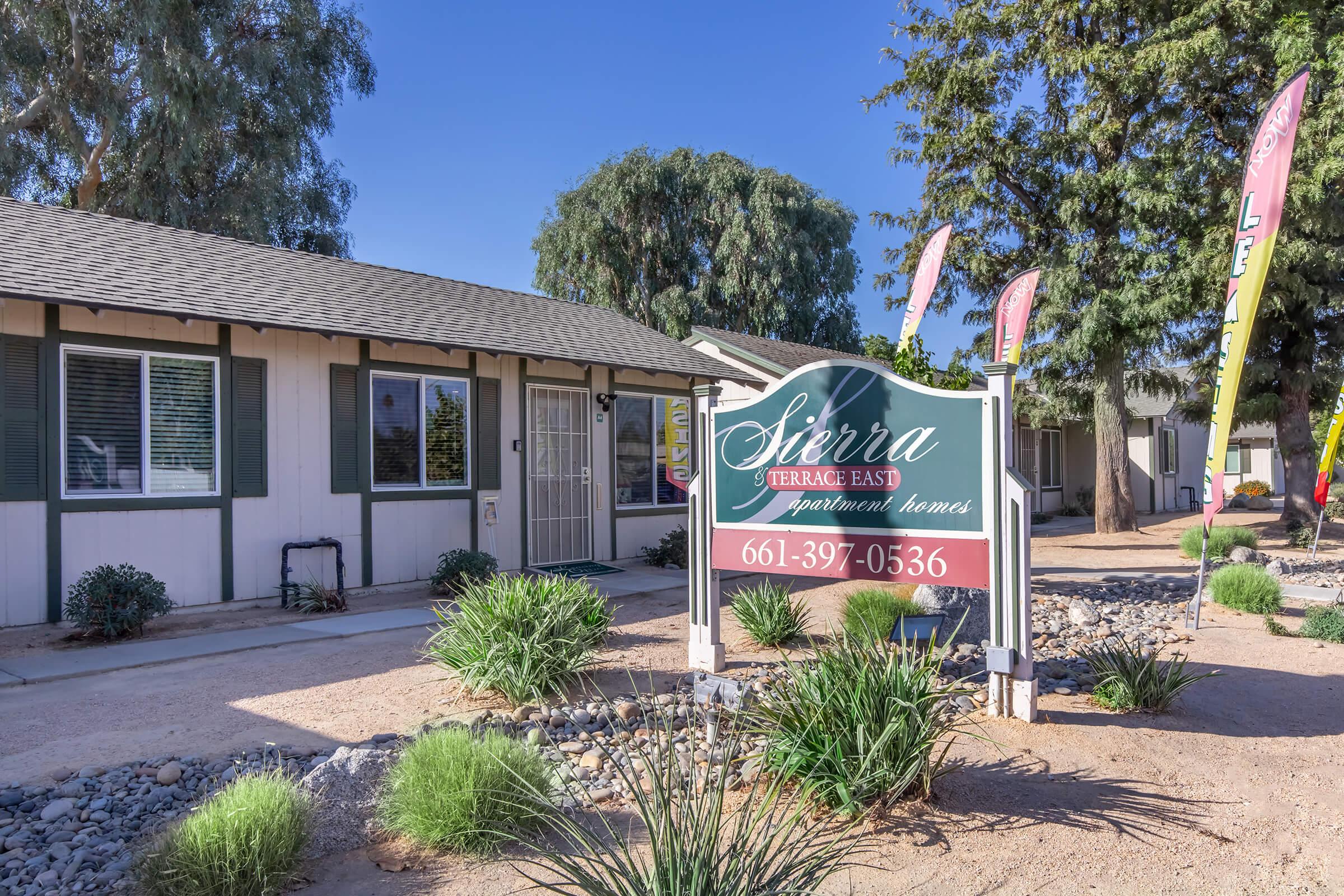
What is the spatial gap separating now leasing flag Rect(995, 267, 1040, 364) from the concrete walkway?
8.60 metres

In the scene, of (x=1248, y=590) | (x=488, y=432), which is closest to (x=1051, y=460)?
(x=1248, y=590)

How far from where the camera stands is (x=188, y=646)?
7.18m

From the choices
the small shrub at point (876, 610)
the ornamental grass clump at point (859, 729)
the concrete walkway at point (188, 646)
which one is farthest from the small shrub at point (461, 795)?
the concrete walkway at point (188, 646)

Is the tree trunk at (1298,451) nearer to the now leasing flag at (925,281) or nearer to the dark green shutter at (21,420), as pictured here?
the now leasing flag at (925,281)

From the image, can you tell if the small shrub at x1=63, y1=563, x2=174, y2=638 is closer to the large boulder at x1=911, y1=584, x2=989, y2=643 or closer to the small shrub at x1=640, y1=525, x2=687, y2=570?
the small shrub at x1=640, y1=525, x2=687, y2=570

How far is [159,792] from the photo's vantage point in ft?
13.3

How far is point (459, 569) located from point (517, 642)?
4.41 metres

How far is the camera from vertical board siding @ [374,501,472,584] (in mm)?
10164

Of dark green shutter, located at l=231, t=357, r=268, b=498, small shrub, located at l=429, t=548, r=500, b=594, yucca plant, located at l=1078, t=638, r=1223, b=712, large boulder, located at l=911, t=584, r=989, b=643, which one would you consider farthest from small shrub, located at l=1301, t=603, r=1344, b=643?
dark green shutter, located at l=231, t=357, r=268, b=498

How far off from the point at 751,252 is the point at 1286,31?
15.6m

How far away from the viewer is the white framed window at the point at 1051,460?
24.8 metres

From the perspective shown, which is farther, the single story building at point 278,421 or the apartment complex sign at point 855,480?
the single story building at point 278,421

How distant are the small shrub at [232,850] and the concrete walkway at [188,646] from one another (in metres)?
3.89

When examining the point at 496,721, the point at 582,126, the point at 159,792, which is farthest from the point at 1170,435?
the point at 159,792
